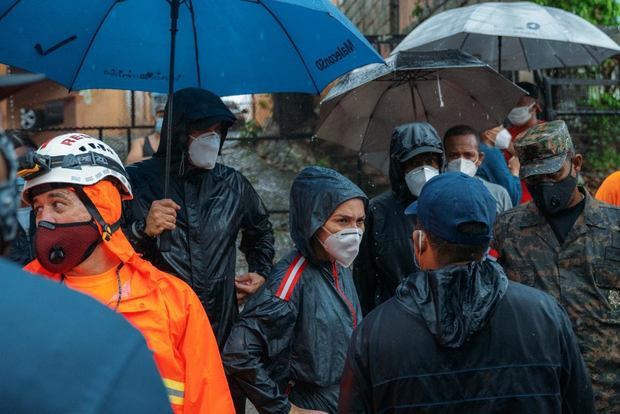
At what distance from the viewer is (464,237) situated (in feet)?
9.74

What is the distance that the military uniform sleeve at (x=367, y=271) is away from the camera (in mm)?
5211

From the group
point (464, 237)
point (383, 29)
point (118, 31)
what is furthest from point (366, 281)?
point (383, 29)

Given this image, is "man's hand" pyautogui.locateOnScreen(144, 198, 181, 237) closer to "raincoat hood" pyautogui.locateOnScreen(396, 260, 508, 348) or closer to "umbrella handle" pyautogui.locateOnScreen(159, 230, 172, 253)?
"umbrella handle" pyautogui.locateOnScreen(159, 230, 172, 253)

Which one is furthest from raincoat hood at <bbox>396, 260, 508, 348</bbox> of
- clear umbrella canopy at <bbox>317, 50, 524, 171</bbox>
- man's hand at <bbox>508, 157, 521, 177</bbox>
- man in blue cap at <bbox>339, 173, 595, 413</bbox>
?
man's hand at <bbox>508, 157, 521, 177</bbox>

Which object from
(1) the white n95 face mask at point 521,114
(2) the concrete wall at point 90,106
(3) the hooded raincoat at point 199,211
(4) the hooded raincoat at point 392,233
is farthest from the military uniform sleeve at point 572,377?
(2) the concrete wall at point 90,106

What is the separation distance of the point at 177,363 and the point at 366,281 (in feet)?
6.50

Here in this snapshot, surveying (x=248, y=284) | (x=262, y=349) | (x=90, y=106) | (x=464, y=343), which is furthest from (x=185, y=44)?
(x=90, y=106)

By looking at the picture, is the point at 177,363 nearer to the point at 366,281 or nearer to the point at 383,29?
the point at 366,281

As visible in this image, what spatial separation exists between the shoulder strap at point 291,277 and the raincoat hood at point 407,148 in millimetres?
1288

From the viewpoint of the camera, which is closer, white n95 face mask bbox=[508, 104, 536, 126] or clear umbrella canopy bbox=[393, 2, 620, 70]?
clear umbrella canopy bbox=[393, 2, 620, 70]

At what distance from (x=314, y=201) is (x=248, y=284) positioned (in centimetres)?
82

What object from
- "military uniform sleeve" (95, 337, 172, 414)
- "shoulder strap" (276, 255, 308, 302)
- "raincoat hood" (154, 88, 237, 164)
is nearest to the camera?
"military uniform sleeve" (95, 337, 172, 414)

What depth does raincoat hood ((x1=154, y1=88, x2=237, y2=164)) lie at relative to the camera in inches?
191

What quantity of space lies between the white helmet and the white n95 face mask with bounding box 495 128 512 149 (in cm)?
452
